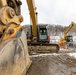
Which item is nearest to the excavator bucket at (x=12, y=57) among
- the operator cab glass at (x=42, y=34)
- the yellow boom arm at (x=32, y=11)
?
the yellow boom arm at (x=32, y=11)

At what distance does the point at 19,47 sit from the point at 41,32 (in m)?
8.82

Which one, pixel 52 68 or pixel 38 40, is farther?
pixel 38 40

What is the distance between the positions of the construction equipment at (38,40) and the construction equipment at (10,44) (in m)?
5.02

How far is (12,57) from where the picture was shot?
3.54 meters

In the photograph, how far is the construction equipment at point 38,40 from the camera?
1026 cm

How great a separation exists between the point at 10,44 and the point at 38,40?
895 centimetres

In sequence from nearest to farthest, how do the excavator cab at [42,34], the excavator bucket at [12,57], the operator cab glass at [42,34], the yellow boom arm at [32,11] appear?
the excavator bucket at [12,57] < the yellow boom arm at [32,11] < the excavator cab at [42,34] < the operator cab glass at [42,34]

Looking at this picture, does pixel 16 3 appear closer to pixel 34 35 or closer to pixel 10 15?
pixel 10 15

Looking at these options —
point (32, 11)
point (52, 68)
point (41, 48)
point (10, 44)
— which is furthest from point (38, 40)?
point (10, 44)

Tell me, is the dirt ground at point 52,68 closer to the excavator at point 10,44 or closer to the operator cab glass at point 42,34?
the excavator at point 10,44

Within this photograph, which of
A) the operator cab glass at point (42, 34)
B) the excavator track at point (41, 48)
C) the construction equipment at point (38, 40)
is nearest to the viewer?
the construction equipment at point (38, 40)

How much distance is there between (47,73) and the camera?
18.5 ft

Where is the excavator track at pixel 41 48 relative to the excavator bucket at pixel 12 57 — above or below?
below

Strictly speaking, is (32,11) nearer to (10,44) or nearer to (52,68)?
(52,68)
